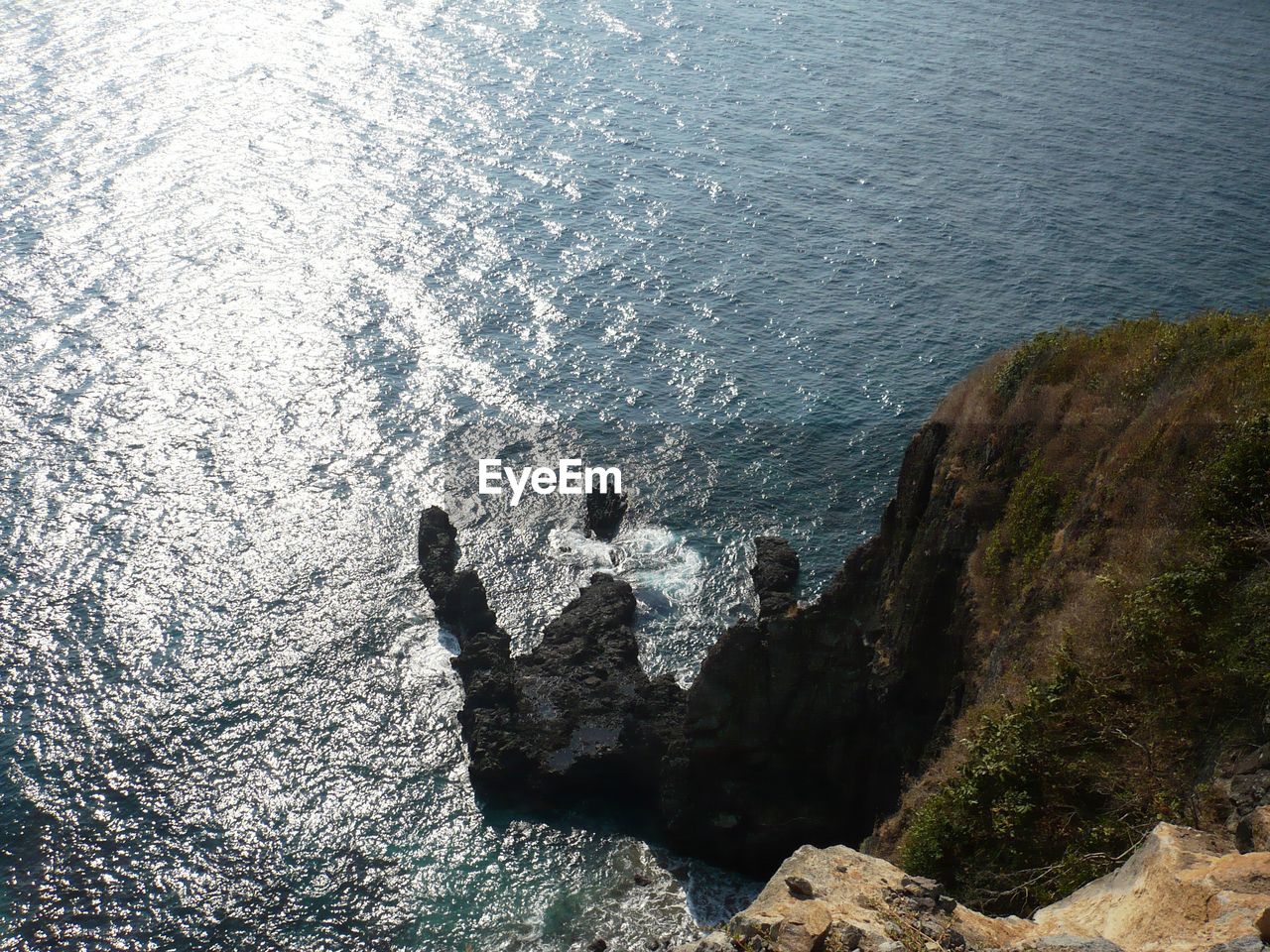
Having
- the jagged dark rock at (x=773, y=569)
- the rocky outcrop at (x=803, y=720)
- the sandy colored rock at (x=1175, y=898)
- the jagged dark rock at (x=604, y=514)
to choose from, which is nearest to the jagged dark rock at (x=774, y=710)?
the rocky outcrop at (x=803, y=720)

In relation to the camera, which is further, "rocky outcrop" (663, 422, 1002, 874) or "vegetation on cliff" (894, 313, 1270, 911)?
"rocky outcrop" (663, 422, 1002, 874)

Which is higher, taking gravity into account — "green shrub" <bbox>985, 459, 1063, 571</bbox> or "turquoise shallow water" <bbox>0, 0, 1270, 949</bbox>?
"green shrub" <bbox>985, 459, 1063, 571</bbox>

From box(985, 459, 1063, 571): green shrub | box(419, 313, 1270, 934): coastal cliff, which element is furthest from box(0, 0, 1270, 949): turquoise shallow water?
box(985, 459, 1063, 571): green shrub

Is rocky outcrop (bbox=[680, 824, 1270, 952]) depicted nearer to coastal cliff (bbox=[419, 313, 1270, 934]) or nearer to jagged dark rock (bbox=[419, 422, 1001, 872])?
coastal cliff (bbox=[419, 313, 1270, 934])

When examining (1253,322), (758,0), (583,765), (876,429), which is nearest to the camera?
(1253,322)

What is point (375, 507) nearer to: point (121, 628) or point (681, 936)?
point (121, 628)

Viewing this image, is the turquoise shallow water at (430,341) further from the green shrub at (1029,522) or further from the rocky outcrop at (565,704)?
the green shrub at (1029,522)

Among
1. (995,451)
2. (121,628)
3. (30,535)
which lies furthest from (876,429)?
(30,535)
